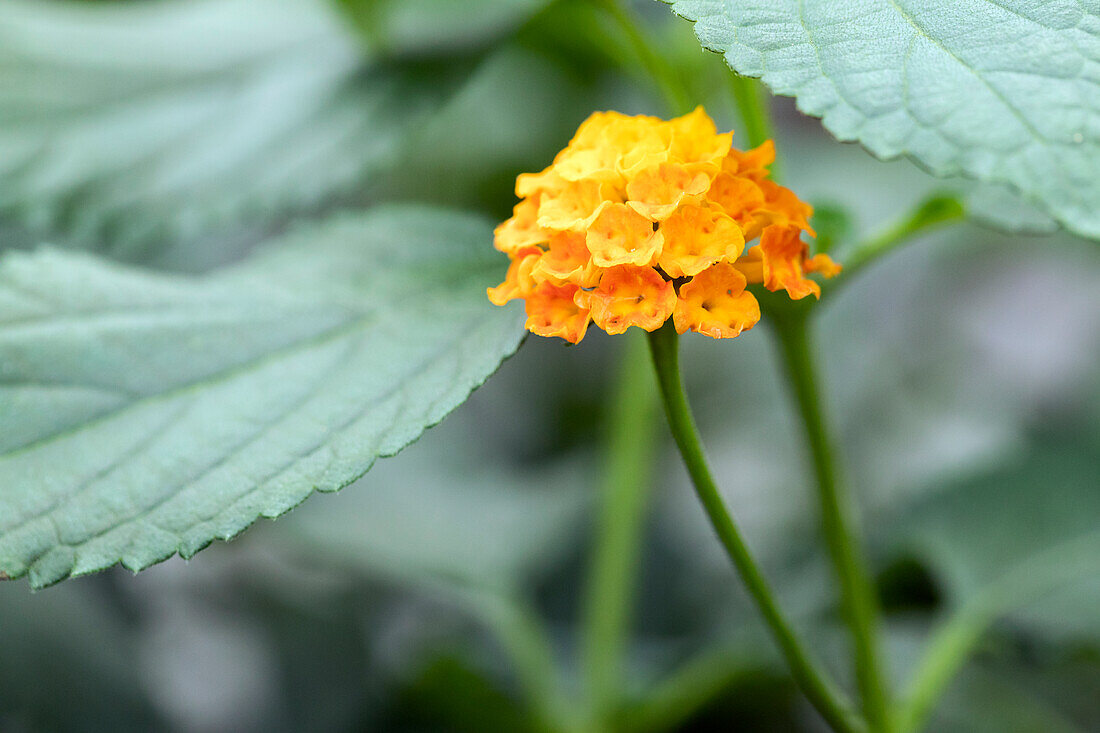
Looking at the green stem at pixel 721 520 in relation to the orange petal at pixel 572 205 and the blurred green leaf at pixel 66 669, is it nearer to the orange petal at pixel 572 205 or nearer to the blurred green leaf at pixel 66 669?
the orange petal at pixel 572 205

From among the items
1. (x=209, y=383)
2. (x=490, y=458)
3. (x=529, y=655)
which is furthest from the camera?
(x=490, y=458)

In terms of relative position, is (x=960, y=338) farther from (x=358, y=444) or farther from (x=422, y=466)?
(x=358, y=444)

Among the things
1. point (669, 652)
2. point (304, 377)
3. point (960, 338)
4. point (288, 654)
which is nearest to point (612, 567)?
→ point (669, 652)

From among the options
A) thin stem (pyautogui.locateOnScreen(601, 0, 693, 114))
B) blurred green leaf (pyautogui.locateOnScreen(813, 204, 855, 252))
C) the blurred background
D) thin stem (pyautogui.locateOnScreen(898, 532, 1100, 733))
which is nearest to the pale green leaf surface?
the blurred background

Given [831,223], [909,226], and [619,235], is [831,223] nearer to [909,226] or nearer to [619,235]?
[909,226]

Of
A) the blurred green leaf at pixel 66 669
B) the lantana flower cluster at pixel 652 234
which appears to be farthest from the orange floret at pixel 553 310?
the blurred green leaf at pixel 66 669

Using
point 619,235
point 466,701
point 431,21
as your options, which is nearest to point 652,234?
point 619,235

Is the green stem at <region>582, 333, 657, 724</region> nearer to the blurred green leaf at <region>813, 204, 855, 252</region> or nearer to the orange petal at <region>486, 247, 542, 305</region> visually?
the blurred green leaf at <region>813, 204, 855, 252</region>
